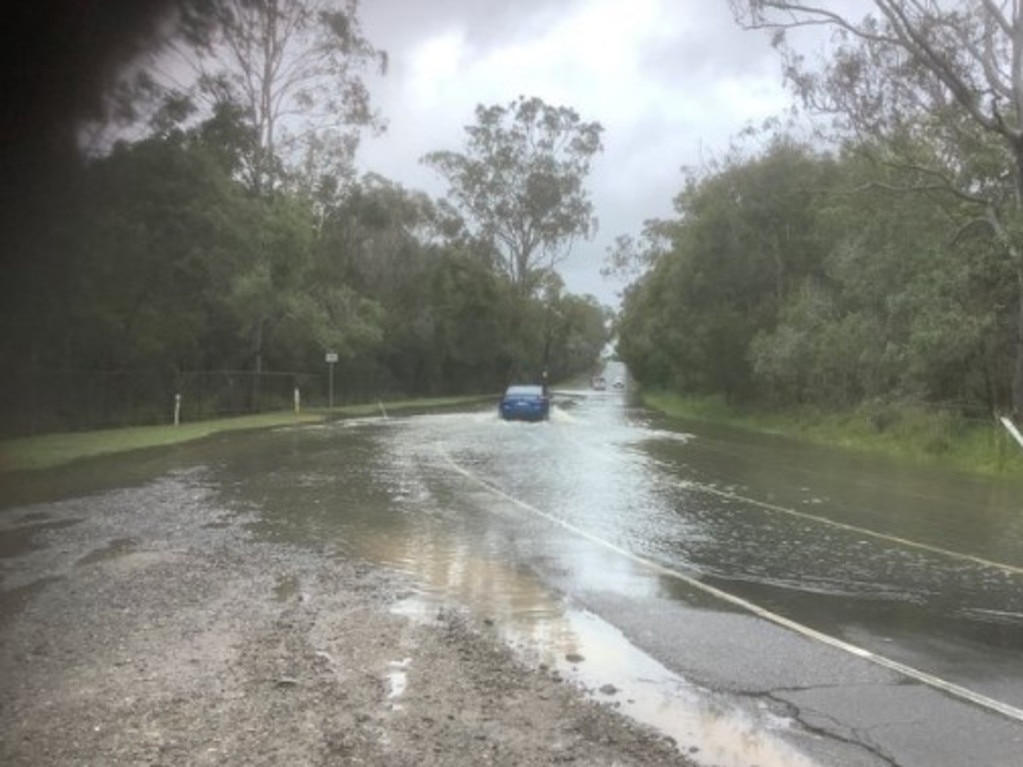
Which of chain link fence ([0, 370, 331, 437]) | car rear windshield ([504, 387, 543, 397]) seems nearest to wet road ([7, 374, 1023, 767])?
chain link fence ([0, 370, 331, 437])

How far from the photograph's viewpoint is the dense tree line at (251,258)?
16.1 metres

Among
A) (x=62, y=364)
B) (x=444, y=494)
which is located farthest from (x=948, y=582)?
(x=62, y=364)

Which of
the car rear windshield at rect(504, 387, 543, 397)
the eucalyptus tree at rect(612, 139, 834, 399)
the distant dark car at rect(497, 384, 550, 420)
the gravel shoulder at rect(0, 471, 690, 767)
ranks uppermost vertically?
the eucalyptus tree at rect(612, 139, 834, 399)

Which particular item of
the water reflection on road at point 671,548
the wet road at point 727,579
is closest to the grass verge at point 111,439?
the wet road at point 727,579

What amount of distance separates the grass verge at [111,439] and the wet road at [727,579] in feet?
8.35

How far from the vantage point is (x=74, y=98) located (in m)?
9.82

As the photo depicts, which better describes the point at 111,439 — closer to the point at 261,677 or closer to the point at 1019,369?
the point at 261,677

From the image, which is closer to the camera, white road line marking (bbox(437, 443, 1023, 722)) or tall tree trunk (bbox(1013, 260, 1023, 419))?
white road line marking (bbox(437, 443, 1023, 722))

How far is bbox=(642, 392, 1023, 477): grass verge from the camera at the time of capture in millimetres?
25281

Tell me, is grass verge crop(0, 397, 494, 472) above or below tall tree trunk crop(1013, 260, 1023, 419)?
below

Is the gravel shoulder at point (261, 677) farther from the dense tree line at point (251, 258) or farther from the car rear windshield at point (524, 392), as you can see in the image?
the car rear windshield at point (524, 392)

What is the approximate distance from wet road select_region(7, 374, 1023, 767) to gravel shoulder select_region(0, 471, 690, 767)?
0.46m

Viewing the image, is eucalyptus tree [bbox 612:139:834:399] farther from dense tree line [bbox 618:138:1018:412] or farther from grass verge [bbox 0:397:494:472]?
grass verge [bbox 0:397:494:472]

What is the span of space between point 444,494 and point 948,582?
8.03 meters
